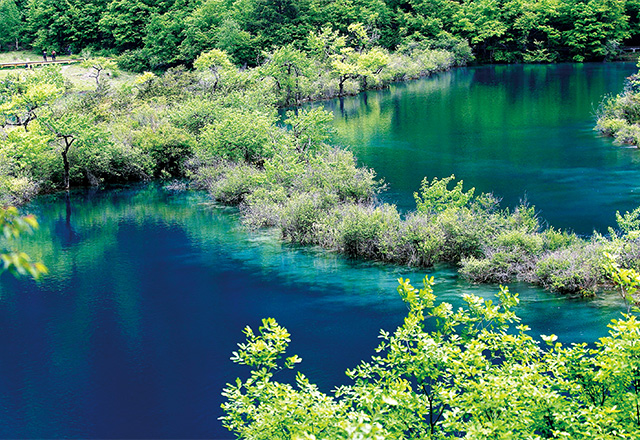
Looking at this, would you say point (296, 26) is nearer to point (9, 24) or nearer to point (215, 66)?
point (215, 66)

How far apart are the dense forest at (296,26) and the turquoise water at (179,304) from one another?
145 feet

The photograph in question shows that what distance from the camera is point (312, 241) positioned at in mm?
30719

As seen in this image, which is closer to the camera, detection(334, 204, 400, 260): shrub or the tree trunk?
detection(334, 204, 400, 260): shrub

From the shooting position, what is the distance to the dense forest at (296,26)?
82.6 meters

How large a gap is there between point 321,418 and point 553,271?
622 inches

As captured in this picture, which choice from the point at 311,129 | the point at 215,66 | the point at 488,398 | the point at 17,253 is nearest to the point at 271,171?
the point at 311,129

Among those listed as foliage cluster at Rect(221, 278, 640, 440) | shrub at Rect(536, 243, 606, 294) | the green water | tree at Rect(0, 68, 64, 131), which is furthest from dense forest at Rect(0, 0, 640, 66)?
foliage cluster at Rect(221, 278, 640, 440)

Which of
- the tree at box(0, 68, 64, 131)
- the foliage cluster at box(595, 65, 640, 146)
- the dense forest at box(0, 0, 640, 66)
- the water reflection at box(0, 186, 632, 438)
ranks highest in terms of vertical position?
the dense forest at box(0, 0, 640, 66)

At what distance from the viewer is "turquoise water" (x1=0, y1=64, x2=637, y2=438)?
1847cm

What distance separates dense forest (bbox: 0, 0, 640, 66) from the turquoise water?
44.1m

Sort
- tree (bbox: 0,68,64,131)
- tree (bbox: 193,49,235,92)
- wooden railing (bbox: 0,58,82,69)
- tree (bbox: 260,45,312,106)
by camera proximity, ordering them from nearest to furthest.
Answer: tree (bbox: 0,68,64,131) < tree (bbox: 193,49,235,92) < tree (bbox: 260,45,312,106) < wooden railing (bbox: 0,58,82,69)

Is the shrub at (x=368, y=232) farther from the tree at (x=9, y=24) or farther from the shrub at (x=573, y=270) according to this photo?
the tree at (x=9, y=24)

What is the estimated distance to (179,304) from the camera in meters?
24.9

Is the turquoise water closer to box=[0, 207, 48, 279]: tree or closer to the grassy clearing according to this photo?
box=[0, 207, 48, 279]: tree
